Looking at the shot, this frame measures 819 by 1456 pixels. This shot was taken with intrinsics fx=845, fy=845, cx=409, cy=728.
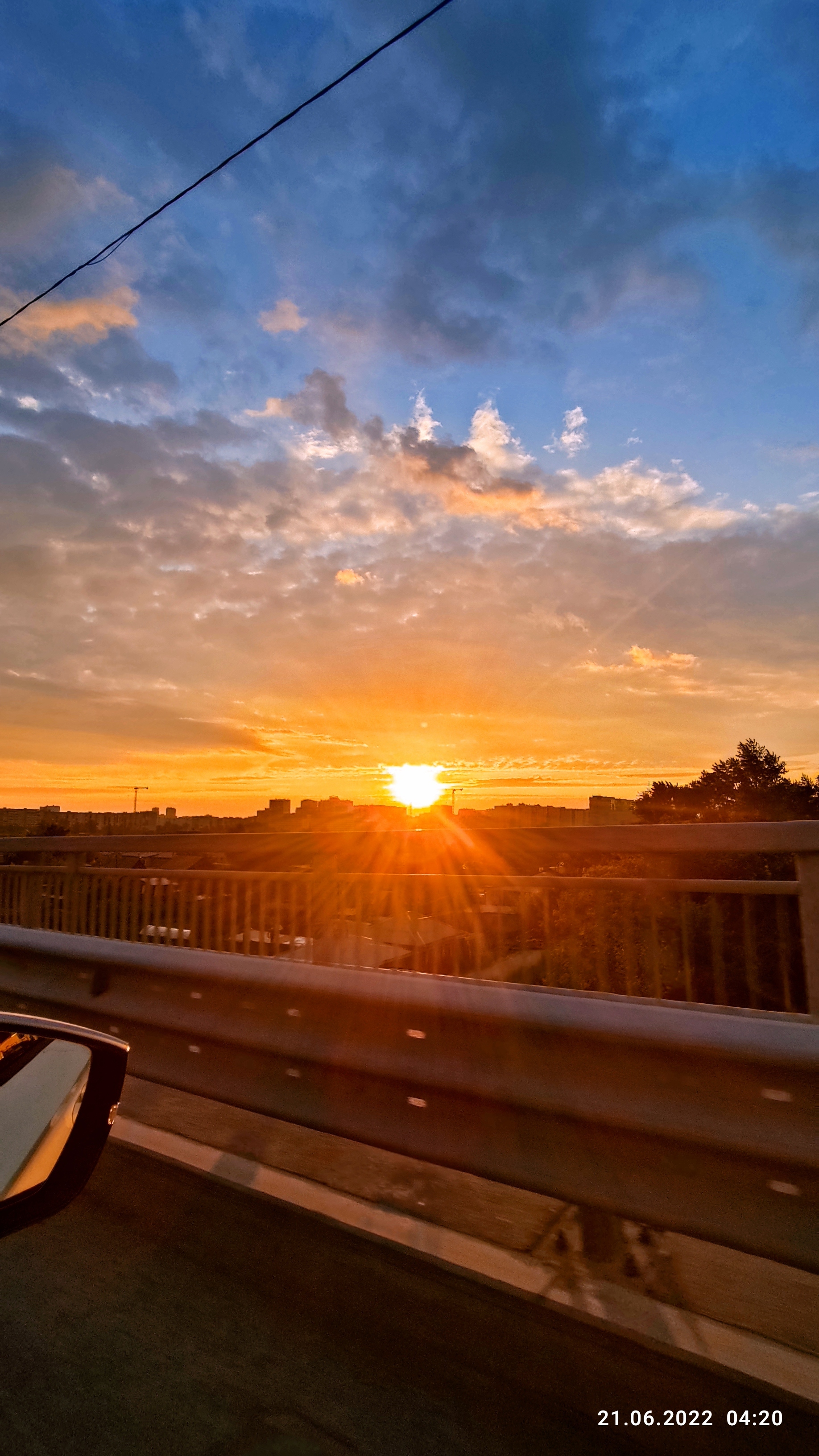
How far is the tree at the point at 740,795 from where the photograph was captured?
2270cm

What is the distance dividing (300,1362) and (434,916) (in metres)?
2.94

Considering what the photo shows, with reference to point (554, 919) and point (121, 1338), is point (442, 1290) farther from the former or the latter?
point (554, 919)

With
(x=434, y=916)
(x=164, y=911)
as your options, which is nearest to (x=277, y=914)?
(x=434, y=916)

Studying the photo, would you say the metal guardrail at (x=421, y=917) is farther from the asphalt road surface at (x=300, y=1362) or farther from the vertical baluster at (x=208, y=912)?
the asphalt road surface at (x=300, y=1362)

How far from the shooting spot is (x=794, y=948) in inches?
373

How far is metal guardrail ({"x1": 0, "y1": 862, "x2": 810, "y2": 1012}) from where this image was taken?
4078 millimetres

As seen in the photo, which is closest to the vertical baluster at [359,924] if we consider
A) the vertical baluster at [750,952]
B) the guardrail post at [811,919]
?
the vertical baluster at [750,952]

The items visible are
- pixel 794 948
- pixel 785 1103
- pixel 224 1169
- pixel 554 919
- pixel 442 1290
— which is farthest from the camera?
pixel 794 948

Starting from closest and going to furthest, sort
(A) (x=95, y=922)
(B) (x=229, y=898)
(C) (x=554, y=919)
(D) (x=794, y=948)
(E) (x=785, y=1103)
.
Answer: (E) (x=785, y=1103) → (C) (x=554, y=919) → (B) (x=229, y=898) → (A) (x=95, y=922) → (D) (x=794, y=948)

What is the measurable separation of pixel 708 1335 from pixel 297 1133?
255 centimetres

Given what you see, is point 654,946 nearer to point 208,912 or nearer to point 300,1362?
point 300,1362

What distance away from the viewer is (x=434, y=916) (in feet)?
17.4

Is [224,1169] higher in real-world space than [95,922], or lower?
lower

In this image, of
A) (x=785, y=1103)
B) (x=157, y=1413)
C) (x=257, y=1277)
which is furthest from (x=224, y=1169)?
(x=785, y=1103)
